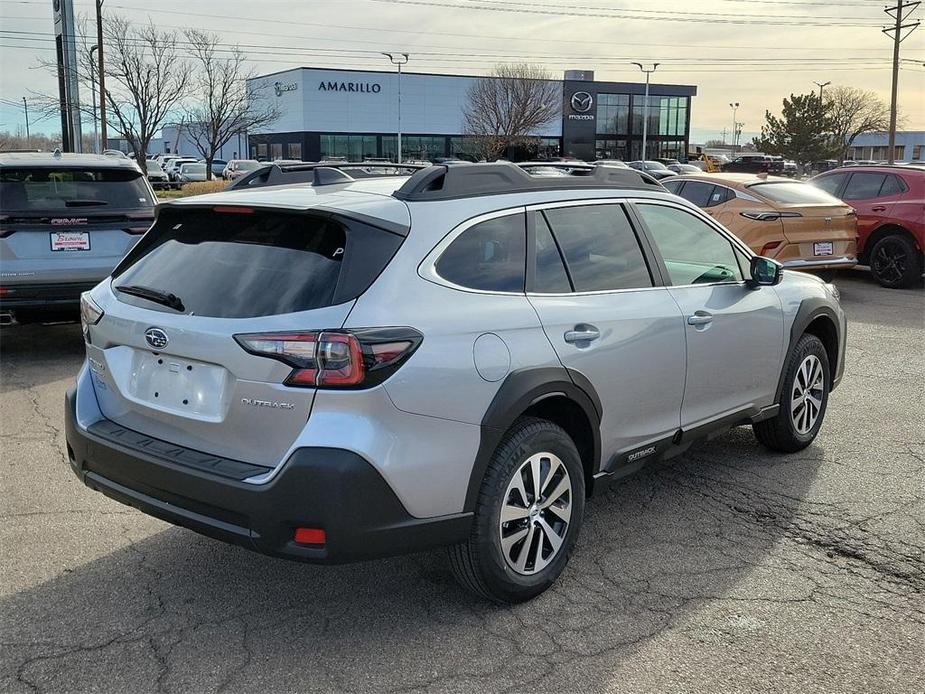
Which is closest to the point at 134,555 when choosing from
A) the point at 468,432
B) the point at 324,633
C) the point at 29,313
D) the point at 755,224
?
the point at 324,633

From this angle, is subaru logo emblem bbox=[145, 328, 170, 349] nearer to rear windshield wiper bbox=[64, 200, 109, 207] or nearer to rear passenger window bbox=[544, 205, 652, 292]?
rear passenger window bbox=[544, 205, 652, 292]

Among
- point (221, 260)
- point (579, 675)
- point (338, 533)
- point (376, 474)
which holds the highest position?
point (221, 260)

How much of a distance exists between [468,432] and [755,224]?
9.06m

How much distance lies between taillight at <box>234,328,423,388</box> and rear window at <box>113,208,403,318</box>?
13 centimetres

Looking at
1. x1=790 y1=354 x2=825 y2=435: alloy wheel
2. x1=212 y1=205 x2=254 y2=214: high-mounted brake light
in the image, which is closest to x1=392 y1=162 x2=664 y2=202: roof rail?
x1=212 y1=205 x2=254 y2=214: high-mounted brake light

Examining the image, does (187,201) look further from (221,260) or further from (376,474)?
(376,474)

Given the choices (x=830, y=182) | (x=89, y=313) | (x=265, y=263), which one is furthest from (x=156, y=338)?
(x=830, y=182)

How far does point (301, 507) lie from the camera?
117 inches

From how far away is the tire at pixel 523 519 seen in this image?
3.36 m

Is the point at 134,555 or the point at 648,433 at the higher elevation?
the point at 648,433

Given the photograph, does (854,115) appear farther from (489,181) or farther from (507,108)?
(489,181)

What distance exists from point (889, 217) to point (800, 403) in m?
9.13

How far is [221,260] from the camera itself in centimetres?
347

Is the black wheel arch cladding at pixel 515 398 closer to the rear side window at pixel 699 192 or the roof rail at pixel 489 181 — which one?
the roof rail at pixel 489 181
